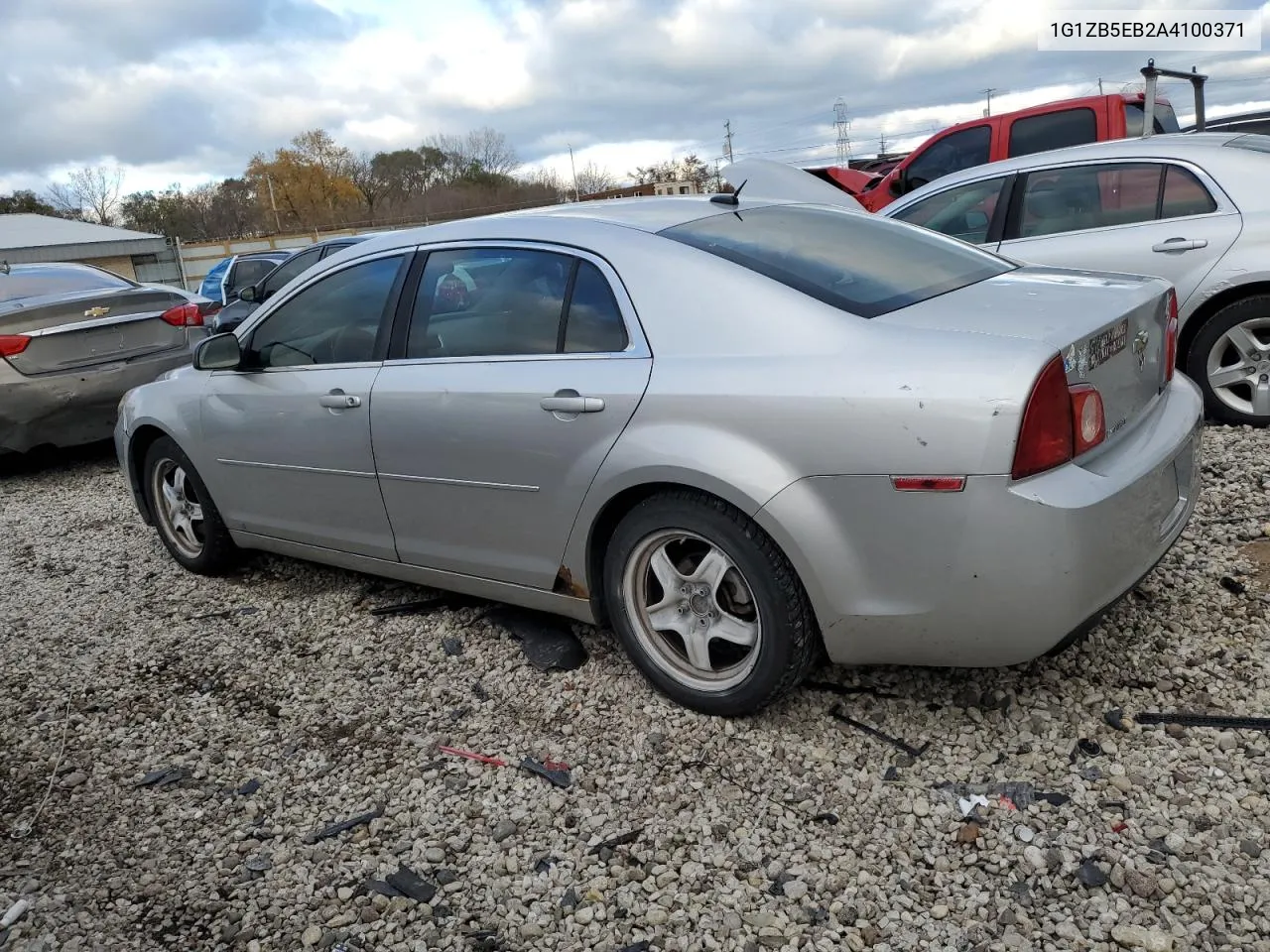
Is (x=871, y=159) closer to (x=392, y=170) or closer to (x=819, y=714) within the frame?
(x=819, y=714)

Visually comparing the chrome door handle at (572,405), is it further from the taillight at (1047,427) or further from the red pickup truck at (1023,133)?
the red pickup truck at (1023,133)

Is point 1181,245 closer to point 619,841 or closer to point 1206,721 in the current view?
point 1206,721

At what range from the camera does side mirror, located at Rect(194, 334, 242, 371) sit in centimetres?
→ 412

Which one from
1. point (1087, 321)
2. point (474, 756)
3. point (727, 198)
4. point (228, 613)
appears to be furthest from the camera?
point (228, 613)

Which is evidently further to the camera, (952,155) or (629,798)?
(952,155)

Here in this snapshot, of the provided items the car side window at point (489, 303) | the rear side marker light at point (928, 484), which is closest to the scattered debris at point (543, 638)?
the car side window at point (489, 303)

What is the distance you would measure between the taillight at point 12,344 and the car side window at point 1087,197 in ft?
21.5

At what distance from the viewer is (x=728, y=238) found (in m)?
3.13

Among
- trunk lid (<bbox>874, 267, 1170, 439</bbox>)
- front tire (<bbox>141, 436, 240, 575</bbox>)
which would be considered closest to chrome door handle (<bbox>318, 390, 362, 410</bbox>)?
front tire (<bbox>141, 436, 240, 575</bbox>)

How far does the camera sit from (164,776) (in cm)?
311

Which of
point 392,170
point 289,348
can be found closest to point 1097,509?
point 289,348

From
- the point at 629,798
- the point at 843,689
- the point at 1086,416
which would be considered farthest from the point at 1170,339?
the point at 629,798

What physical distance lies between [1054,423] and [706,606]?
1.13 metres

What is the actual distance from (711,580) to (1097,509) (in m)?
1.08
